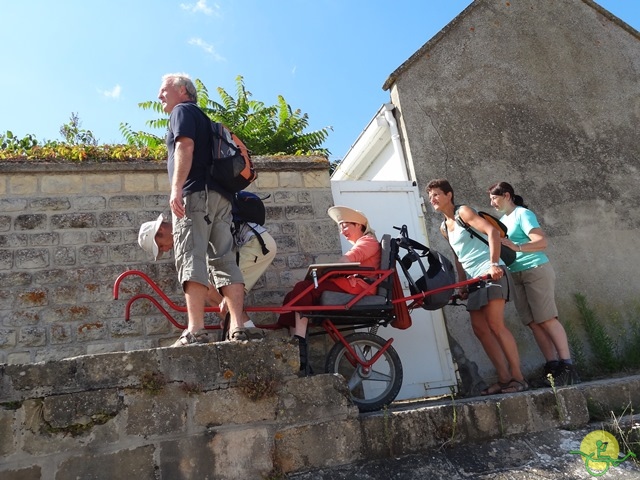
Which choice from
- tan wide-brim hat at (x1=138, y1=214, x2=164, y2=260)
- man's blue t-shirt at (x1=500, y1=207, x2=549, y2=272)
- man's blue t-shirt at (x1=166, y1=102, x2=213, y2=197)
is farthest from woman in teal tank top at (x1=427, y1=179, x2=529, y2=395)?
tan wide-brim hat at (x1=138, y1=214, x2=164, y2=260)

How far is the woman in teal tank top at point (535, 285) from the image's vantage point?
4906 millimetres

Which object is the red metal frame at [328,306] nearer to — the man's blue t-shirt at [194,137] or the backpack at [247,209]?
the backpack at [247,209]

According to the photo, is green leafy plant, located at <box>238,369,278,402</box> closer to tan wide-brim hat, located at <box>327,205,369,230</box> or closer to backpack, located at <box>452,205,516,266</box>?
tan wide-brim hat, located at <box>327,205,369,230</box>

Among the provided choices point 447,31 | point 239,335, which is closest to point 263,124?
point 447,31

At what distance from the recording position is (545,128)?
744 centimetres

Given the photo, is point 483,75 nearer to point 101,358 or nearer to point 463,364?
point 463,364

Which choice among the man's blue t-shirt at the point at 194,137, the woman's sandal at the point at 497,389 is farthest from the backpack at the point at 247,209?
the woman's sandal at the point at 497,389

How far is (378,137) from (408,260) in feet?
9.41

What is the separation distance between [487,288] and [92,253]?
3.27 m

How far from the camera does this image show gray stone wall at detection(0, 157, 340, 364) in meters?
4.88

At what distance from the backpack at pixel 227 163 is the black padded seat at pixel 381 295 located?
100 cm

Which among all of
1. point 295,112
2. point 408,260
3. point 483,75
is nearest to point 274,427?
point 408,260

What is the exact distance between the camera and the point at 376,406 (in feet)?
14.0

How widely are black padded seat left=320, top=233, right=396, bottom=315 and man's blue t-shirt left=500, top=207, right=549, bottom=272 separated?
1.37 m
